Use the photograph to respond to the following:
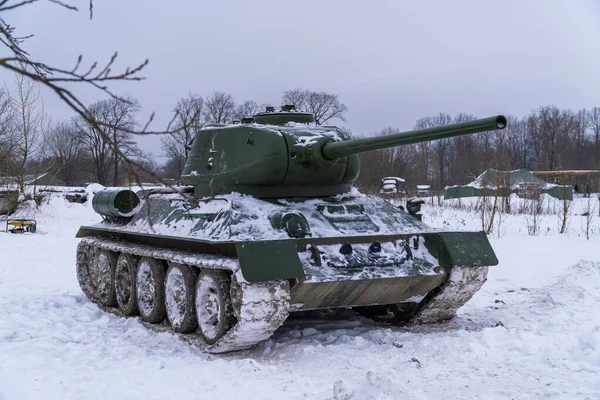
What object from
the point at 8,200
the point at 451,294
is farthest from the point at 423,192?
the point at 451,294

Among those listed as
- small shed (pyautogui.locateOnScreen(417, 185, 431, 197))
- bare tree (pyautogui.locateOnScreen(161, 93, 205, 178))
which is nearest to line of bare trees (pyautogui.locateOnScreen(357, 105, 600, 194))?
small shed (pyautogui.locateOnScreen(417, 185, 431, 197))

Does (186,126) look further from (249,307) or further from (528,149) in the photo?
(528,149)

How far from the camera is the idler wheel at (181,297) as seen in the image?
26.6ft

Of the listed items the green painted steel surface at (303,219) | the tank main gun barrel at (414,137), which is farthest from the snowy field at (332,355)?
the tank main gun barrel at (414,137)

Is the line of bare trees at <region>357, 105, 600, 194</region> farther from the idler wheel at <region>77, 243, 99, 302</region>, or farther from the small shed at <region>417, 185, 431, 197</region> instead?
the idler wheel at <region>77, 243, 99, 302</region>

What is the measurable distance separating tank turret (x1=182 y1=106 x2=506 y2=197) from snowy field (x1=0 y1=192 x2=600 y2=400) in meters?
1.79

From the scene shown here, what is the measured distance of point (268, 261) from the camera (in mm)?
6898

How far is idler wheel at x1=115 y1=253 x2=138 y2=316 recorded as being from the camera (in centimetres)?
961

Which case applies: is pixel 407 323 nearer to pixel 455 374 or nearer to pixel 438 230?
pixel 438 230

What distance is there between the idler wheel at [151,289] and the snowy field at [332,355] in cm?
26

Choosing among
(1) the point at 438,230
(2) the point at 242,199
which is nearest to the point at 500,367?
(1) the point at 438,230

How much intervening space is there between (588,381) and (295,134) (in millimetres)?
4417

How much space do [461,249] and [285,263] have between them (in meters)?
2.37

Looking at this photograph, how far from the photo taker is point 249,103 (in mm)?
36625
